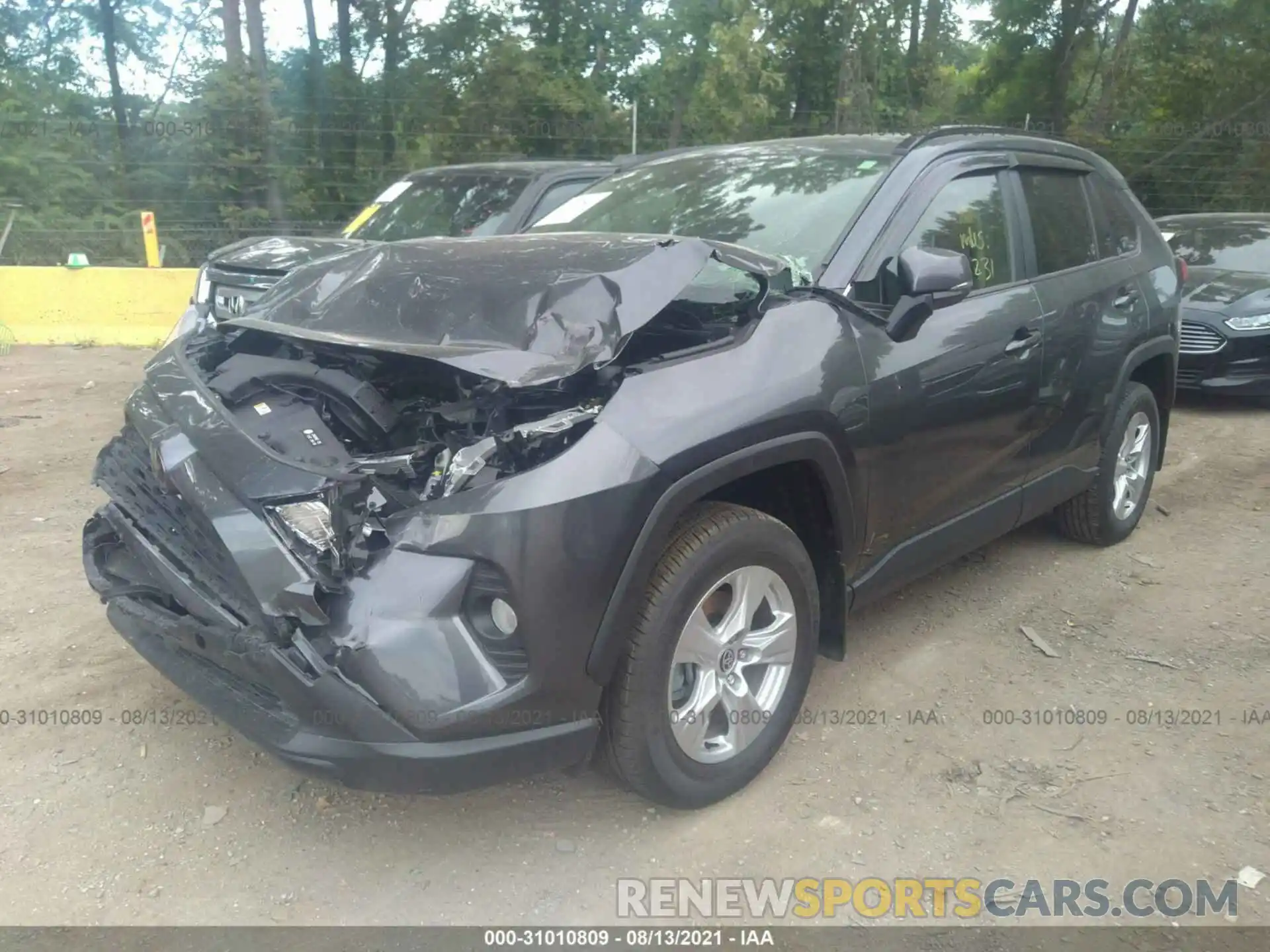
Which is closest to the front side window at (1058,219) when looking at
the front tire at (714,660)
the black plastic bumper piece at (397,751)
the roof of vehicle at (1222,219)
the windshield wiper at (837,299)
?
the windshield wiper at (837,299)

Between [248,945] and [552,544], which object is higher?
[552,544]

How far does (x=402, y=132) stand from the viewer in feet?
47.0

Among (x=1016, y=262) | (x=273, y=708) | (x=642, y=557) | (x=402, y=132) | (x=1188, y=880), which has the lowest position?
(x=1188, y=880)

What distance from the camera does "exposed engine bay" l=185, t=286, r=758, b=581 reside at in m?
2.51

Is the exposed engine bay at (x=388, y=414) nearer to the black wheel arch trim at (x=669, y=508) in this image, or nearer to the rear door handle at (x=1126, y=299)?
the black wheel arch trim at (x=669, y=508)

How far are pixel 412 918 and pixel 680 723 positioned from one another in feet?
2.72

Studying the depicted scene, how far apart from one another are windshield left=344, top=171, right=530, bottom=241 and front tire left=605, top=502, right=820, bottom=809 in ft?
14.8

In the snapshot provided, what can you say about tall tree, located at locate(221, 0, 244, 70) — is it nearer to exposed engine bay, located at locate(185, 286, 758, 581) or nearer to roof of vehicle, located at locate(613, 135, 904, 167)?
roof of vehicle, located at locate(613, 135, 904, 167)

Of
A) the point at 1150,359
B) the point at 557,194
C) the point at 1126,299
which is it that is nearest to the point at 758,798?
the point at 1126,299

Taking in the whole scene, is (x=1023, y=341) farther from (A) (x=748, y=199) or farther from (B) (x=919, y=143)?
(A) (x=748, y=199)

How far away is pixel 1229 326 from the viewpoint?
7.69 meters

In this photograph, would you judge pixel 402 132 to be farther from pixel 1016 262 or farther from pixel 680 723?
pixel 680 723

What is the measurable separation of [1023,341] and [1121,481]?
1489mm

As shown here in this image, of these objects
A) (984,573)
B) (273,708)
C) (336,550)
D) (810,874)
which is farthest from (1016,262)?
(273,708)
